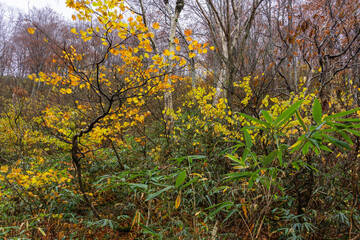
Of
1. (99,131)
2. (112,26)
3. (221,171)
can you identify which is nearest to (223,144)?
(221,171)

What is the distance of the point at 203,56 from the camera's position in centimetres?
1533

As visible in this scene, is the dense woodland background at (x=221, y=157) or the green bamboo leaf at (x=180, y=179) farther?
the dense woodland background at (x=221, y=157)

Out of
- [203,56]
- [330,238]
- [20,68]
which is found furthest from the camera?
[20,68]

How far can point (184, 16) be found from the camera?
10.7 meters

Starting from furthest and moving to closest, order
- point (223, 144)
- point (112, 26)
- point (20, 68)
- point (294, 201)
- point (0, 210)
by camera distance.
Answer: point (20, 68) < point (223, 144) < point (0, 210) < point (112, 26) < point (294, 201)

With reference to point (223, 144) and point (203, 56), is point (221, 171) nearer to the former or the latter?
point (223, 144)

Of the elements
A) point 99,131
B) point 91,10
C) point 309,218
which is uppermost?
point 91,10

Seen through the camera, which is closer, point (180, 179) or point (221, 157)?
point (180, 179)

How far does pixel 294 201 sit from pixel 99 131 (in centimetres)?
352

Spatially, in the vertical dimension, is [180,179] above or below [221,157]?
above

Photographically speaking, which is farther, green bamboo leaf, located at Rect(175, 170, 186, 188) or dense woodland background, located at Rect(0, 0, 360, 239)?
dense woodland background, located at Rect(0, 0, 360, 239)

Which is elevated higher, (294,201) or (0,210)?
(294,201)

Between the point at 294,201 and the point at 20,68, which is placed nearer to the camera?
the point at 294,201

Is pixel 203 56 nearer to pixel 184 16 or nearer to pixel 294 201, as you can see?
pixel 184 16
